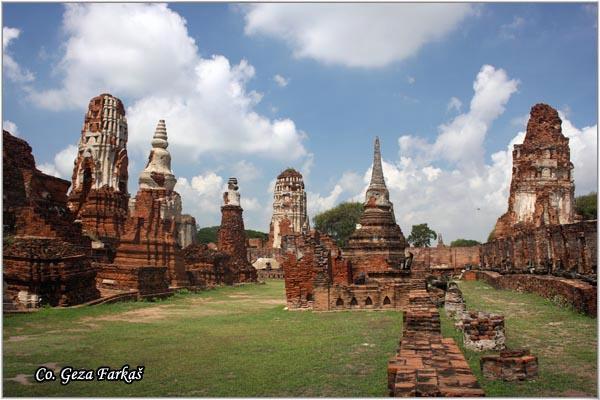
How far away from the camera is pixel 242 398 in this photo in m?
4.85

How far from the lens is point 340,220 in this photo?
71.5 m

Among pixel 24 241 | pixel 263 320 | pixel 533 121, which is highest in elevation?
pixel 533 121

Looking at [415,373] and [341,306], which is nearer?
[415,373]

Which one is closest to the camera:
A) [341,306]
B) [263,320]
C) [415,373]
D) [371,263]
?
[415,373]

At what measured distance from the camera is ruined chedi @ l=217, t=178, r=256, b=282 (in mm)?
27828

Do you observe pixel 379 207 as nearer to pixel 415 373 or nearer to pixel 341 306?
pixel 341 306

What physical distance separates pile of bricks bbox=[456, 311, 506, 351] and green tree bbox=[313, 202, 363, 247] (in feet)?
202

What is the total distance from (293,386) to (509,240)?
68.9 ft

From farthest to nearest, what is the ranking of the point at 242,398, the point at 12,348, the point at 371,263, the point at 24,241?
the point at 371,263
the point at 24,241
the point at 12,348
the point at 242,398

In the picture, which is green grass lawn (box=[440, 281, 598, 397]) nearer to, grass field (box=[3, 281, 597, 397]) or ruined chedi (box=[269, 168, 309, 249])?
grass field (box=[3, 281, 597, 397])

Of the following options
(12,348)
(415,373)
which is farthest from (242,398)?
(12,348)

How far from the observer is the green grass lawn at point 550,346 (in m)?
5.20

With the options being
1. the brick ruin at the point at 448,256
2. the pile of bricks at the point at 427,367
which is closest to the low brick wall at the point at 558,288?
the pile of bricks at the point at 427,367

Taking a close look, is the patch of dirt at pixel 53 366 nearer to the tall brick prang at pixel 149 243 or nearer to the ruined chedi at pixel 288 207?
the tall brick prang at pixel 149 243
